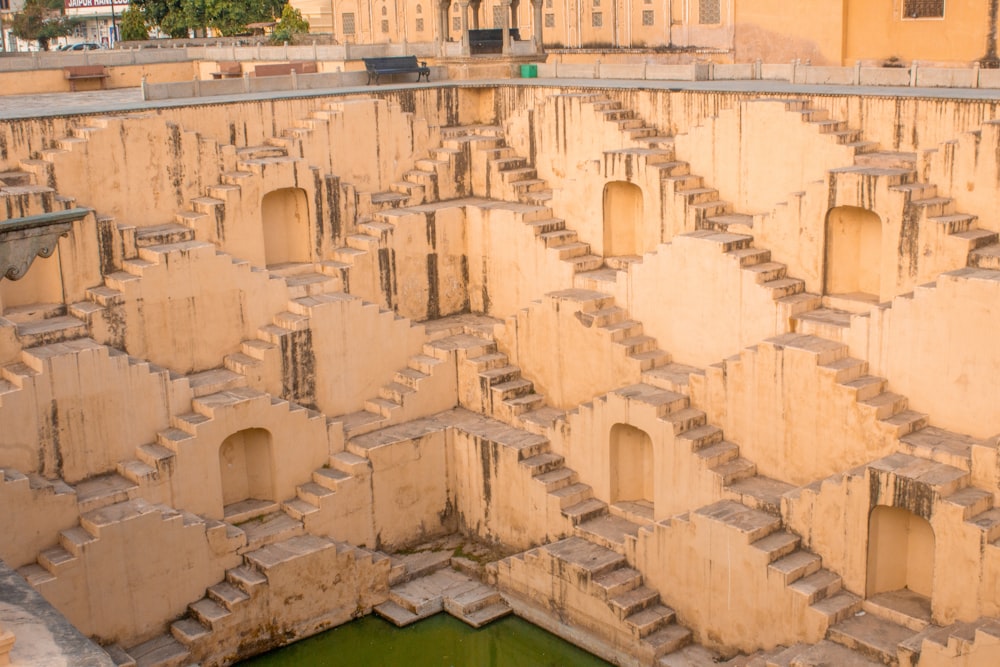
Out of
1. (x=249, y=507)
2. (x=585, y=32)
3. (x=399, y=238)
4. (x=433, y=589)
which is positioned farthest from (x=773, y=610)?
(x=585, y=32)

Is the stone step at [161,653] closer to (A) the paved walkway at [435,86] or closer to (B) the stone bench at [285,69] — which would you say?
(A) the paved walkway at [435,86]

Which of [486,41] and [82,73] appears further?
[82,73]

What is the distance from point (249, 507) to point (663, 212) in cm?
809

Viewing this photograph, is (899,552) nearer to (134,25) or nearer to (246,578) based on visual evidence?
(246,578)

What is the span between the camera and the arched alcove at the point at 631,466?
20.8m

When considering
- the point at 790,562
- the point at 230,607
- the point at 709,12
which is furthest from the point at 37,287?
the point at 709,12

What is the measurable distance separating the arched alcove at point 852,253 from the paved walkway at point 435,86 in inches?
75.0

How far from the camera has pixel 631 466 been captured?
21031 millimetres

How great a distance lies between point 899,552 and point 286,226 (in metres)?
11.9

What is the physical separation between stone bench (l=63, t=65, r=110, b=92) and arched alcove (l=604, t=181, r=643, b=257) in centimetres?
1407

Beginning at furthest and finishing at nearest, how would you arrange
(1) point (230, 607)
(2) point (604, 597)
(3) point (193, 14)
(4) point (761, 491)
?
1. (3) point (193, 14)
2. (1) point (230, 607)
3. (2) point (604, 597)
4. (4) point (761, 491)

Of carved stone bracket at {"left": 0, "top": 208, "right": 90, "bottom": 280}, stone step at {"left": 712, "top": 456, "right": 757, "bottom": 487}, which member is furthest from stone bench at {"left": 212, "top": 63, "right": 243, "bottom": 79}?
carved stone bracket at {"left": 0, "top": 208, "right": 90, "bottom": 280}

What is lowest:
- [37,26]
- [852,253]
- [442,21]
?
[852,253]

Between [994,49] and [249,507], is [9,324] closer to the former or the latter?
[249,507]
